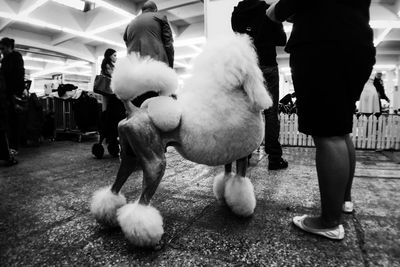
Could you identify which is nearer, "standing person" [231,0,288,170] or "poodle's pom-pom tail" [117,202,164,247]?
"poodle's pom-pom tail" [117,202,164,247]

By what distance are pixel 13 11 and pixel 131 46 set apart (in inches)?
289

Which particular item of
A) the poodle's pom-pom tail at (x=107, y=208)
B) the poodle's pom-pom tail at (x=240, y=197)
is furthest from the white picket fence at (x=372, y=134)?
the poodle's pom-pom tail at (x=107, y=208)

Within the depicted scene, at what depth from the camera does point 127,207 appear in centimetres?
112

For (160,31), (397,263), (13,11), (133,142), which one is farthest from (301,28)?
(13,11)

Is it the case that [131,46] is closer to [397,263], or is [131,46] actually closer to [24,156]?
[24,156]

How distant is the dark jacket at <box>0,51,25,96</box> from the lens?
3.31m

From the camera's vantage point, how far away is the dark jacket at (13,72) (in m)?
3.31

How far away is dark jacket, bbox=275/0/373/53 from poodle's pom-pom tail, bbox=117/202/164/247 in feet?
3.21

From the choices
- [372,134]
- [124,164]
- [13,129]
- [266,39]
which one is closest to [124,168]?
[124,164]

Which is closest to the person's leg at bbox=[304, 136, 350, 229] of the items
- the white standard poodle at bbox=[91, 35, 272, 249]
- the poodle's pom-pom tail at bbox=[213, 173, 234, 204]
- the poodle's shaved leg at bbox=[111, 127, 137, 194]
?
the white standard poodle at bbox=[91, 35, 272, 249]

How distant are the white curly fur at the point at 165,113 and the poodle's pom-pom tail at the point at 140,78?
6 centimetres

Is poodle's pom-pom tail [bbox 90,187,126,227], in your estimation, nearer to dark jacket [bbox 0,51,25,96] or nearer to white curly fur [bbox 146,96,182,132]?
white curly fur [bbox 146,96,182,132]

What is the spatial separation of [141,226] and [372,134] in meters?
4.56

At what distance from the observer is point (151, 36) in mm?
2518
